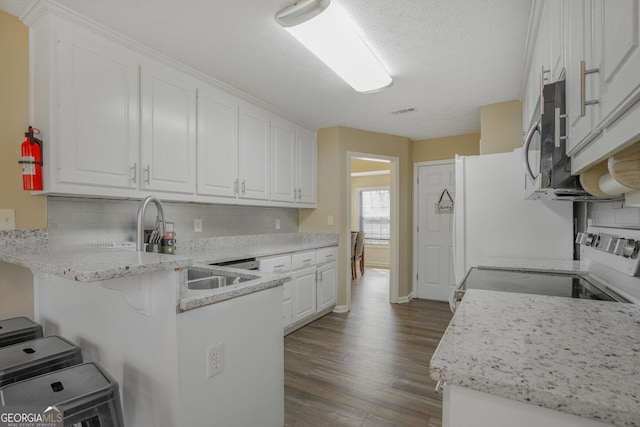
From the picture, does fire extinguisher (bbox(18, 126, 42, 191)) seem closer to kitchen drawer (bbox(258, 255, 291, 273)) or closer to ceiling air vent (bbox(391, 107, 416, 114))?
kitchen drawer (bbox(258, 255, 291, 273))

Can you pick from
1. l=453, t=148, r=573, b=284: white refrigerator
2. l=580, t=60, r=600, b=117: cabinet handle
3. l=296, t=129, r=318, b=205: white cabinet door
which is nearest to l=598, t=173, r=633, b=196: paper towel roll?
l=580, t=60, r=600, b=117: cabinet handle

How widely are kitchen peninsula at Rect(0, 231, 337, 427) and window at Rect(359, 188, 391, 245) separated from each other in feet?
20.8

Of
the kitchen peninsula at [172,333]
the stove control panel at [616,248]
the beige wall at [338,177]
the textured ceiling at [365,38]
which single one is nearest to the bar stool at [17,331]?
the kitchen peninsula at [172,333]

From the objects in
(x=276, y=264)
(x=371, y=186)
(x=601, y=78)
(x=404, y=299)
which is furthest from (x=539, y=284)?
(x=371, y=186)

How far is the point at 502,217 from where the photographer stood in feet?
7.98

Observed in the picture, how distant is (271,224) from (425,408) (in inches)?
96.5

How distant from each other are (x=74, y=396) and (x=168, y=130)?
1832 mm

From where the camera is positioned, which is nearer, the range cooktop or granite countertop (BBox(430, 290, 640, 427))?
granite countertop (BBox(430, 290, 640, 427))

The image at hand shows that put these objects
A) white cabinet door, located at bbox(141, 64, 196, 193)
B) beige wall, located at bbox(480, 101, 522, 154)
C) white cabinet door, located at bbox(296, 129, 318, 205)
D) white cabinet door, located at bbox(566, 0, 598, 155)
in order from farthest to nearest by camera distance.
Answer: white cabinet door, located at bbox(296, 129, 318, 205), beige wall, located at bbox(480, 101, 522, 154), white cabinet door, located at bbox(141, 64, 196, 193), white cabinet door, located at bbox(566, 0, 598, 155)

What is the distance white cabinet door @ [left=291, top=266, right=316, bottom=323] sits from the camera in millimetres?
3268

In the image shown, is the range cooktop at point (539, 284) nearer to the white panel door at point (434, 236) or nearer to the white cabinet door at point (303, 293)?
the white cabinet door at point (303, 293)

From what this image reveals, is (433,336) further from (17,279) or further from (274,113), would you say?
(17,279)

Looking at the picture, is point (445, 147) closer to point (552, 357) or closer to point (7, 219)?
point (552, 357)

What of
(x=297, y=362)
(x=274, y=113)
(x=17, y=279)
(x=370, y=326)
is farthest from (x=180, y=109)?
(x=370, y=326)
